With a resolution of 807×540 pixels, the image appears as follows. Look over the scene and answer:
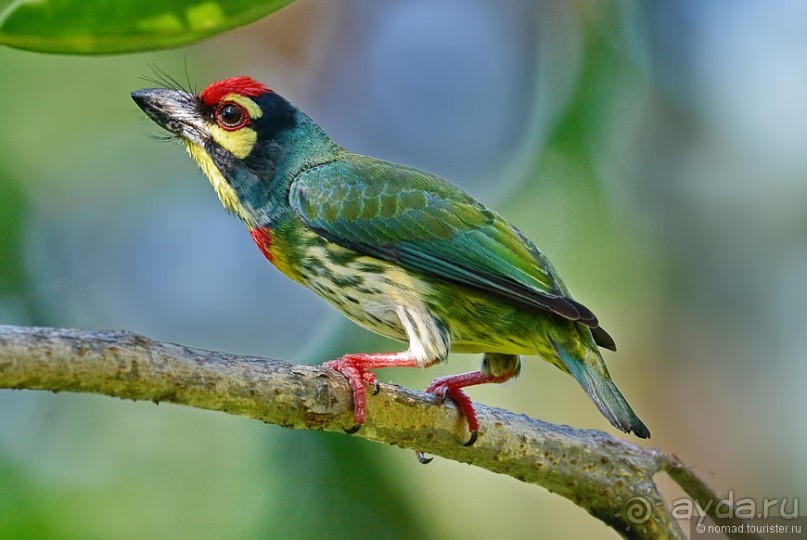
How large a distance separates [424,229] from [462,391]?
580 millimetres

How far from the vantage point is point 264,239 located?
3.35 metres

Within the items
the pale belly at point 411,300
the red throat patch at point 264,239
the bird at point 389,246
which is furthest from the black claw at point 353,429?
the red throat patch at point 264,239

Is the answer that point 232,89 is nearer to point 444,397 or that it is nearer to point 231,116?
point 231,116

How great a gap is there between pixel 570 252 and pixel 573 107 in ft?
2.69

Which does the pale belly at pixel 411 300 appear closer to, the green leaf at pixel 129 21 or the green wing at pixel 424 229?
the green wing at pixel 424 229

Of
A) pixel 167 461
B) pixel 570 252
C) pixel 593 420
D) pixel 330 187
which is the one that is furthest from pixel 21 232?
pixel 593 420

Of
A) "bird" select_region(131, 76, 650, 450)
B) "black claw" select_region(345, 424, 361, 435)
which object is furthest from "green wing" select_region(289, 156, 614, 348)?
"black claw" select_region(345, 424, 361, 435)

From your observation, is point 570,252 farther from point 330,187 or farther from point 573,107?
point 330,187

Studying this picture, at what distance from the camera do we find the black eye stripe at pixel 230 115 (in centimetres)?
344

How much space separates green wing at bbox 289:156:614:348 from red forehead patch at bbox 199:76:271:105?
353 mm

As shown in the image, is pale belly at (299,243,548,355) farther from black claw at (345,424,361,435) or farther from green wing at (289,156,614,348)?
black claw at (345,424,361,435)

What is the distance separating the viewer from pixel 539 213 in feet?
15.9

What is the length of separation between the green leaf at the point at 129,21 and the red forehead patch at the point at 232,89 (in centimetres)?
164

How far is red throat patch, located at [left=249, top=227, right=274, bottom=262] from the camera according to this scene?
333cm
